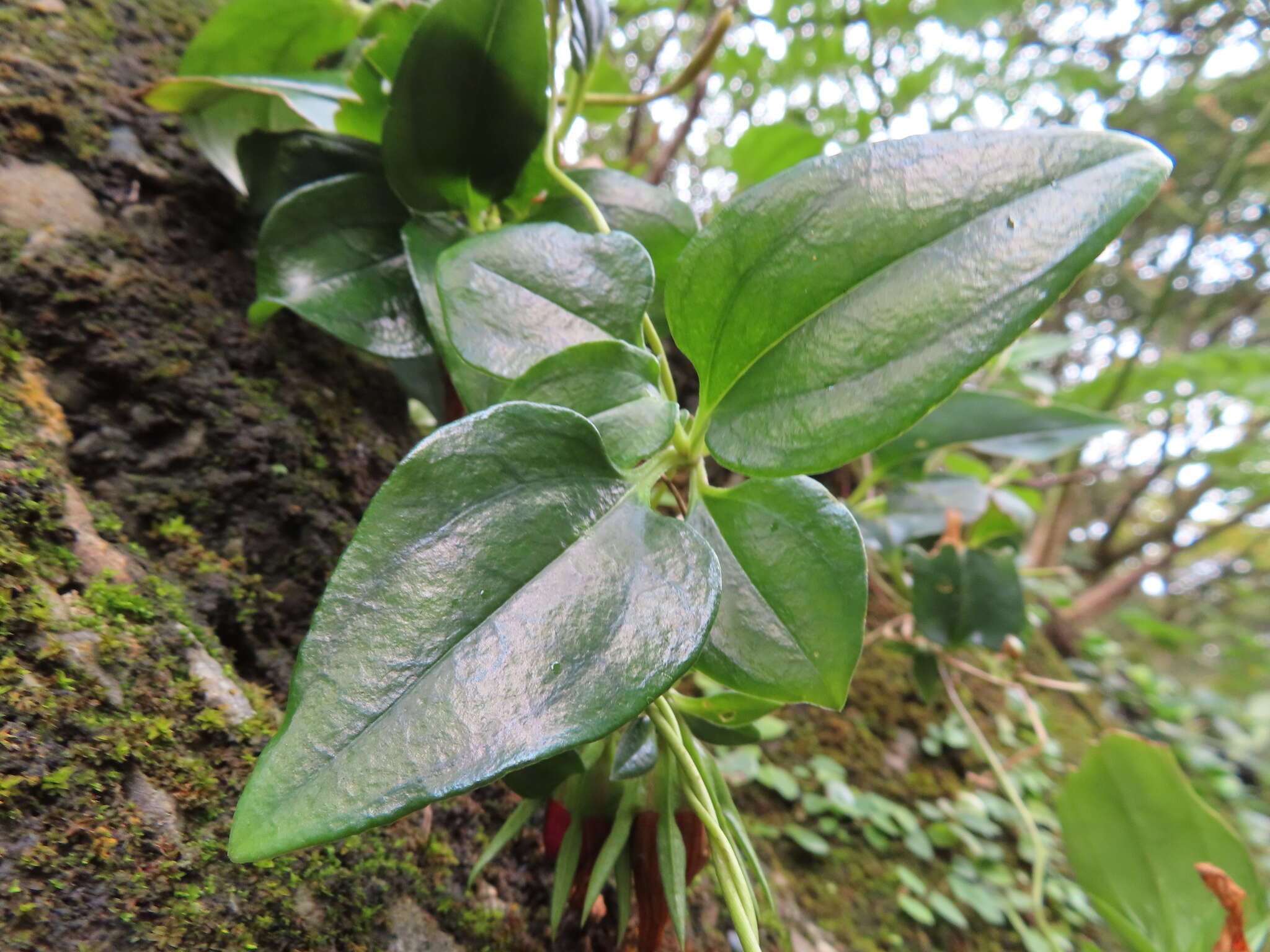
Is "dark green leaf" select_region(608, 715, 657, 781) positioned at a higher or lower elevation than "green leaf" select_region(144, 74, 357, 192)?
lower

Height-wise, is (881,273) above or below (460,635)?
Answer: above

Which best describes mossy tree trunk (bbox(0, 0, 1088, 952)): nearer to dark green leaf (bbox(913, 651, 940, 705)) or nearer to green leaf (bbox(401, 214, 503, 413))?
green leaf (bbox(401, 214, 503, 413))

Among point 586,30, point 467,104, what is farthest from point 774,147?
point 467,104

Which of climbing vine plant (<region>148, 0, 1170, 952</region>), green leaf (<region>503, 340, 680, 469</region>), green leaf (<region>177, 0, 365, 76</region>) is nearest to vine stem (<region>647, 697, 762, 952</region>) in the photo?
climbing vine plant (<region>148, 0, 1170, 952</region>)

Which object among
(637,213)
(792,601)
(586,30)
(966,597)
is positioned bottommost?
(966,597)

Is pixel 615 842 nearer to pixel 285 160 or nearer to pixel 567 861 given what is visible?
pixel 567 861

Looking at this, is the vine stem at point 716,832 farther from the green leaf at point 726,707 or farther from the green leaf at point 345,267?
the green leaf at point 345,267

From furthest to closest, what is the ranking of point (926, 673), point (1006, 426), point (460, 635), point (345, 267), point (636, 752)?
point (926, 673), point (1006, 426), point (345, 267), point (636, 752), point (460, 635)
